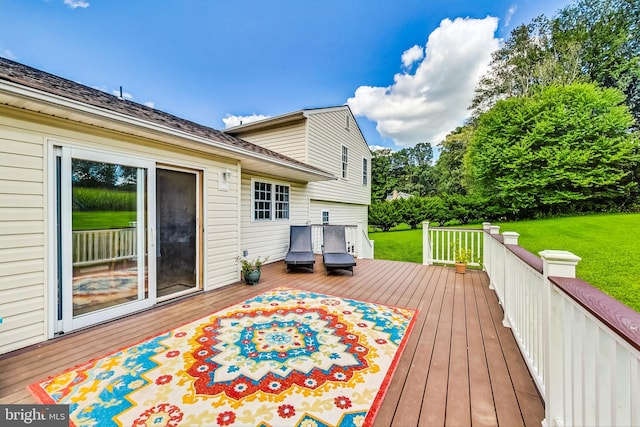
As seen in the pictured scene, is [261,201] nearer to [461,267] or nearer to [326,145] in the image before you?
[326,145]

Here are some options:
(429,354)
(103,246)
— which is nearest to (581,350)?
(429,354)

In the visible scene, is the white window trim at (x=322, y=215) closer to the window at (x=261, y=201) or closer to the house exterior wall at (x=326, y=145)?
the house exterior wall at (x=326, y=145)

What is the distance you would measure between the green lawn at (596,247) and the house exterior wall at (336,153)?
307 centimetres

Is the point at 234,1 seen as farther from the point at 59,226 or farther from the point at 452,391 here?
the point at 452,391

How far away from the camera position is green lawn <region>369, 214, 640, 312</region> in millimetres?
4914

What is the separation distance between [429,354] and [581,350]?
1.60 metres

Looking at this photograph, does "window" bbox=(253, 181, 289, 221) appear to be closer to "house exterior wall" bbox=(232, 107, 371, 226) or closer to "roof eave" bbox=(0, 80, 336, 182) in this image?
"house exterior wall" bbox=(232, 107, 371, 226)

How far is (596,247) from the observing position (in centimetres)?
727

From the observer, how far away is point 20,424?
185 cm

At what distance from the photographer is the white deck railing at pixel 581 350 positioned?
90 centimetres

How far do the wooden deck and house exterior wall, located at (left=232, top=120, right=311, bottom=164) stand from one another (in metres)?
5.29

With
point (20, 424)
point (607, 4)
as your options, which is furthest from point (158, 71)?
point (607, 4)

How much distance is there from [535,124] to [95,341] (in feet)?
64.6

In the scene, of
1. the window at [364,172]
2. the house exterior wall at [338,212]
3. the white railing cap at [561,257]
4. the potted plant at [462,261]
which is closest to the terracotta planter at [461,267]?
the potted plant at [462,261]
